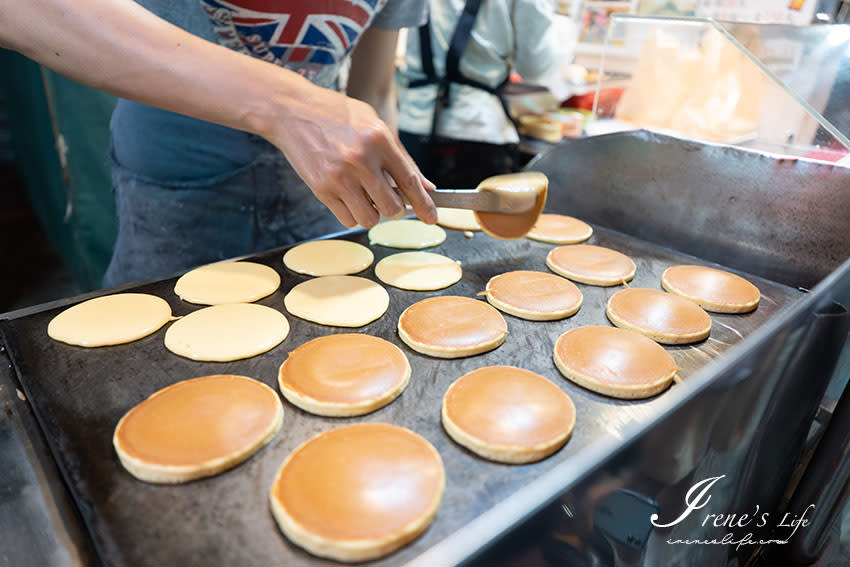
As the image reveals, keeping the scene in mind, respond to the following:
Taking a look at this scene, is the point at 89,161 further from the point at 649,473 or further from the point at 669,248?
the point at 649,473

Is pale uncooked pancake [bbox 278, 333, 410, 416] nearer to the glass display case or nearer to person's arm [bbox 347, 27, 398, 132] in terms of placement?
person's arm [bbox 347, 27, 398, 132]

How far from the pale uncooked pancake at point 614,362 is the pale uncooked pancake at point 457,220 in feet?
2.54

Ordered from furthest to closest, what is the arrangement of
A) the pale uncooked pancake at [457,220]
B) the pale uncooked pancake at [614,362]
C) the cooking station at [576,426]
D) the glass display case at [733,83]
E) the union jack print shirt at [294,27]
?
1. the pale uncooked pancake at [457,220]
2. the glass display case at [733,83]
3. the union jack print shirt at [294,27]
4. the pale uncooked pancake at [614,362]
5. the cooking station at [576,426]

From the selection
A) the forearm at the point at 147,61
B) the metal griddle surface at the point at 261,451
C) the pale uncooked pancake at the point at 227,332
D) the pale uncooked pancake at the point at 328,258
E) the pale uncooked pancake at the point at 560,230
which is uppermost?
the forearm at the point at 147,61

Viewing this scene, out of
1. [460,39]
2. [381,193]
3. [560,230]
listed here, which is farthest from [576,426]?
[460,39]

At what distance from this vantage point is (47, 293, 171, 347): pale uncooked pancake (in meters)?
1.21

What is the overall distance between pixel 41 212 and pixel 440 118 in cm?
354

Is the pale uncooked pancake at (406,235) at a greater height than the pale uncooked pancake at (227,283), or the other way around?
the pale uncooked pancake at (406,235)

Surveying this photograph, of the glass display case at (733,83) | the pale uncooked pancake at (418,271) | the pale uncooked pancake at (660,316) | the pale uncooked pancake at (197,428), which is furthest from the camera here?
the glass display case at (733,83)

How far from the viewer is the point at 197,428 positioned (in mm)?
962

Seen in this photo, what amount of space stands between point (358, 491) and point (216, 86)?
2.88ft

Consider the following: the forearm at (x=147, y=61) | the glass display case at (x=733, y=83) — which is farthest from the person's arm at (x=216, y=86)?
the glass display case at (x=733, y=83)

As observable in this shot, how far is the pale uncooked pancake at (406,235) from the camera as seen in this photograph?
185 cm

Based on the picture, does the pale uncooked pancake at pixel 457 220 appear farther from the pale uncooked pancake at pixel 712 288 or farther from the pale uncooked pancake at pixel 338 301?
the pale uncooked pancake at pixel 712 288
